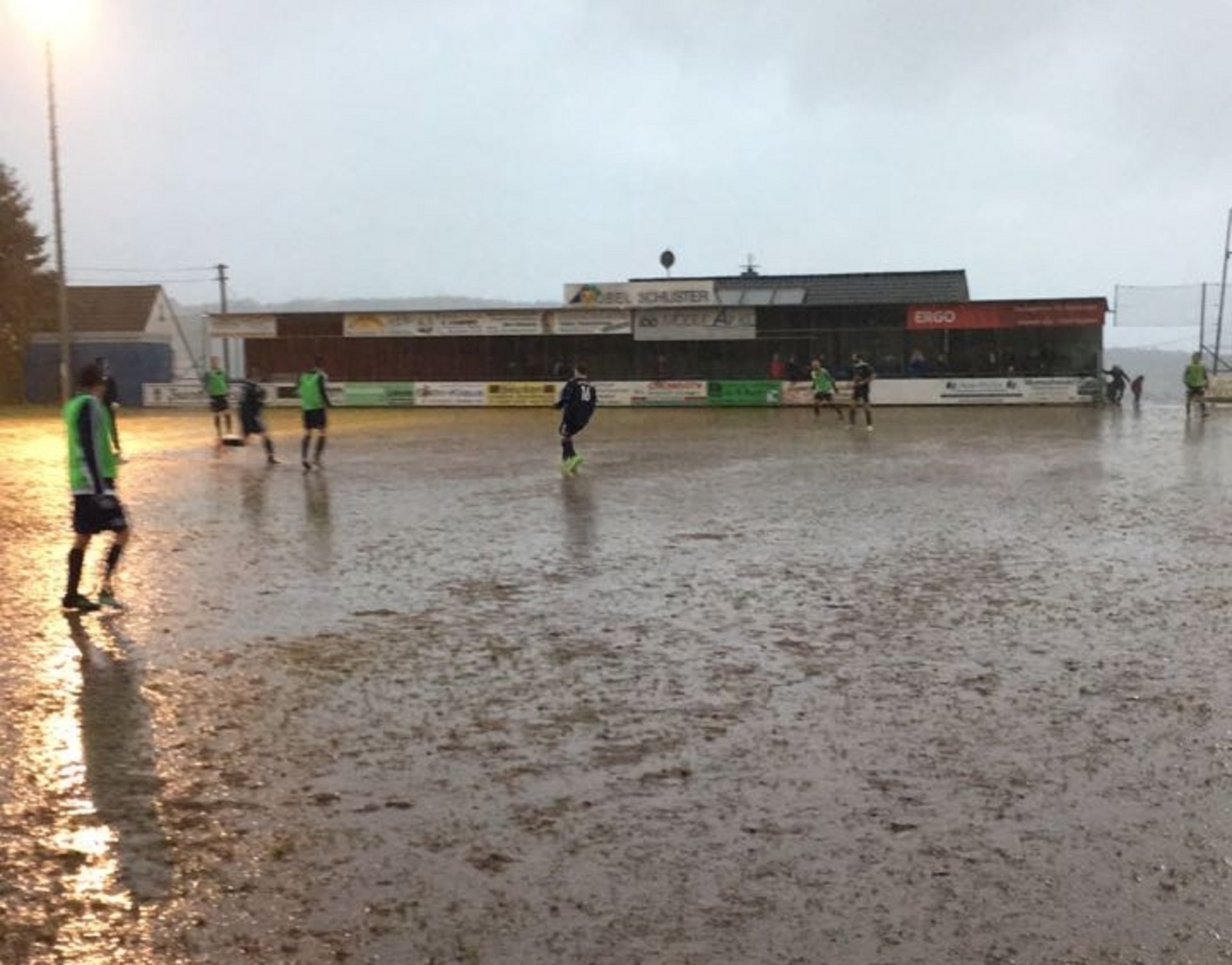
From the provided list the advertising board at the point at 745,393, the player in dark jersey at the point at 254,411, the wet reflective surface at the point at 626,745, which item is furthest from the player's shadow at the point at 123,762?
the advertising board at the point at 745,393

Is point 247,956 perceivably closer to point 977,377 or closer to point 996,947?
point 996,947

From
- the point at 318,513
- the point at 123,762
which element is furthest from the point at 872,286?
the point at 123,762

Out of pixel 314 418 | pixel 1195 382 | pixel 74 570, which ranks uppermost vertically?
pixel 1195 382

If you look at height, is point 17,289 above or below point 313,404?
above

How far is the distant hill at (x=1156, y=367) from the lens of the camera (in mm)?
43250

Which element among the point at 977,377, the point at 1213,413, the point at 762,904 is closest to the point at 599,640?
the point at 762,904

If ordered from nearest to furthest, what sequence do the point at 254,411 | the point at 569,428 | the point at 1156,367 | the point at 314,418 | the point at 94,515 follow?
the point at 94,515
the point at 569,428
the point at 314,418
the point at 254,411
the point at 1156,367

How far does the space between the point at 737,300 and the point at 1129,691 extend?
124 ft

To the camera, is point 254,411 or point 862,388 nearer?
point 254,411

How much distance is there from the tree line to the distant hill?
1802 inches

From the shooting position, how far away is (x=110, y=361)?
5012 centimetres

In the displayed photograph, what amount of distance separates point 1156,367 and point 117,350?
157 feet

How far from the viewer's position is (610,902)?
12.1 feet

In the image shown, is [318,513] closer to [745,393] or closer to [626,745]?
[626,745]
